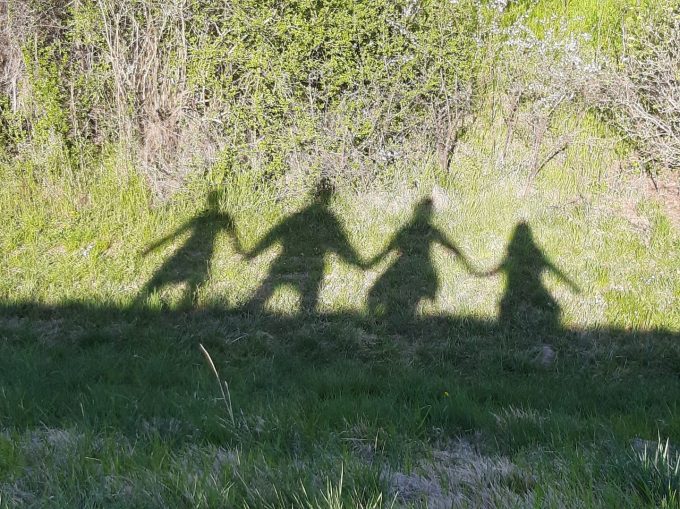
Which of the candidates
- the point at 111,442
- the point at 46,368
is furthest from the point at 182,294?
the point at 111,442

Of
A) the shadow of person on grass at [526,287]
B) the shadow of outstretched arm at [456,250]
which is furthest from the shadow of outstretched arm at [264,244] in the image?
the shadow of person on grass at [526,287]

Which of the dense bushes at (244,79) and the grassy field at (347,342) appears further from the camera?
the dense bushes at (244,79)

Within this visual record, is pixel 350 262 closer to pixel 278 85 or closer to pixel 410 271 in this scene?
pixel 410 271

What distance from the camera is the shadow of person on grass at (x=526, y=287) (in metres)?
6.21

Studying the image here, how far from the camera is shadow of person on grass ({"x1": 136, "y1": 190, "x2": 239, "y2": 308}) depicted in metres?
6.69

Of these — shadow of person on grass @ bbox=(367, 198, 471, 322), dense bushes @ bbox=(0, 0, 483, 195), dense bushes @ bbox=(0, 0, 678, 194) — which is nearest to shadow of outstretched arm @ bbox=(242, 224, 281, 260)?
dense bushes @ bbox=(0, 0, 678, 194)

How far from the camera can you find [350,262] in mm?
7105

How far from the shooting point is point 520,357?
5617 mm

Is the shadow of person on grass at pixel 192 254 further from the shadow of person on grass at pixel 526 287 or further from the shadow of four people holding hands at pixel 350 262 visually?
the shadow of person on grass at pixel 526 287

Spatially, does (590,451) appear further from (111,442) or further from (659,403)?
(111,442)

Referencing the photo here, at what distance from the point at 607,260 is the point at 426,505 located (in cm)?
508

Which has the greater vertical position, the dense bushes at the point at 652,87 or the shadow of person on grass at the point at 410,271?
the dense bushes at the point at 652,87

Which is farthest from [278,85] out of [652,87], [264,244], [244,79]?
[652,87]

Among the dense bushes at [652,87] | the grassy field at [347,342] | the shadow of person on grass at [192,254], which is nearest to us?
the grassy field at [347,342]
